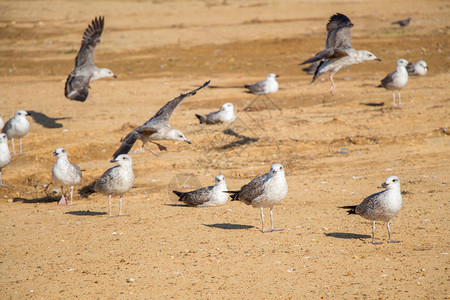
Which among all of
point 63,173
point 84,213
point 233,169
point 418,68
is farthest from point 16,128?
point 418,68

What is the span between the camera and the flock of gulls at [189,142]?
23.0 ft

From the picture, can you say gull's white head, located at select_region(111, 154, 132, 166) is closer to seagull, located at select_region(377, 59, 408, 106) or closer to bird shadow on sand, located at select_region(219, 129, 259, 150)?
bird shadow on sand, located at select_region(219, 129, 259, 150)

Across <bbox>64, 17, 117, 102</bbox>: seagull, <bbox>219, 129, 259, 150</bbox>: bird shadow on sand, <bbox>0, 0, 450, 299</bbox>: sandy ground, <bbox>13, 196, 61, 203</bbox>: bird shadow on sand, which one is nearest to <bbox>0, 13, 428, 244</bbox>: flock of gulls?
→ <bbox>64, 17, 117, 102</bbox>: seagull

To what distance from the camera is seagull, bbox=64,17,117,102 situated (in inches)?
583

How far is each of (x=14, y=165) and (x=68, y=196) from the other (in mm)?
2299

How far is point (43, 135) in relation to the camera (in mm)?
14008

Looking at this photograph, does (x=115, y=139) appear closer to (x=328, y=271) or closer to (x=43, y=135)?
(x=43, y=135)

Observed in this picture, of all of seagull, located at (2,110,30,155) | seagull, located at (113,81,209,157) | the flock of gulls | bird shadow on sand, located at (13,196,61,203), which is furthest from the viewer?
seagull, located at (2,110,30,155)

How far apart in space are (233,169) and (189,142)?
161 cm

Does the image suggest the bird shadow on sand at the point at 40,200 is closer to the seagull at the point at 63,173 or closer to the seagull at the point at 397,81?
the seagull at the point at 63,173

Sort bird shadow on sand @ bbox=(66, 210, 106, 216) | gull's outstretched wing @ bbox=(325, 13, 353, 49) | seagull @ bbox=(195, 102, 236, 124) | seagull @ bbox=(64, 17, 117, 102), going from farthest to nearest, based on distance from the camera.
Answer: seagull @ bbox=(64, 17, 117, 102) → seagull @ bbox=(195, 102, 236, 124) → gull's outstretched wing @ bbox=(325, 13, 353, 49) → bird shadow on sand @ bbox=(66, 210, 106, 216)

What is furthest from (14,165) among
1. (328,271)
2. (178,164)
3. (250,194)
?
(328,271)

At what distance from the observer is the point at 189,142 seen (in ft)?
33.9

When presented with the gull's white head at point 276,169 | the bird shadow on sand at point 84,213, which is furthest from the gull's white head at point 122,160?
Answer: the gull's white head at point 276,169
